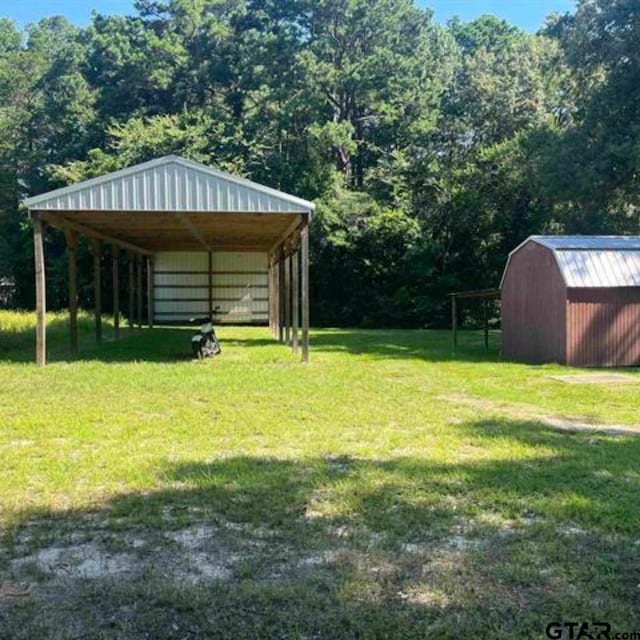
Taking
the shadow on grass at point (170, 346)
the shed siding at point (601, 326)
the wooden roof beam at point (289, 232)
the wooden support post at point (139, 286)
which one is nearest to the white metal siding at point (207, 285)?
the wooden support post at point (139, 286)

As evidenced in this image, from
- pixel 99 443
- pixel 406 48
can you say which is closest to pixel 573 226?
pixel 406 48

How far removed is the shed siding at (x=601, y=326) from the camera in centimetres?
1138

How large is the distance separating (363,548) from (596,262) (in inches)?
390

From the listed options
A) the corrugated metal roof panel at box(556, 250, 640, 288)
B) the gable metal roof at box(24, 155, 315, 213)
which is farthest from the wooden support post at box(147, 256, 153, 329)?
the corrugated metal roof panel at box(556, 250, 640, 288)

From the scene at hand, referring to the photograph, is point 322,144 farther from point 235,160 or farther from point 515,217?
point 515,217

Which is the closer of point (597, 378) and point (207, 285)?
point (597, 378)

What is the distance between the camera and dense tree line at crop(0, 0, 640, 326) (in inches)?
941

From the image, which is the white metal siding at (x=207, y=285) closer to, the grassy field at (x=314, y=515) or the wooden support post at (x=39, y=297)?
the wooden support post at (x=39, y=297)

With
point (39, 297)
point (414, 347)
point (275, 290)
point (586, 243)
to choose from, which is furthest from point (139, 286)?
point (586, 243)

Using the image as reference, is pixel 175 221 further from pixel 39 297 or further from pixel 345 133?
pixel 345 133

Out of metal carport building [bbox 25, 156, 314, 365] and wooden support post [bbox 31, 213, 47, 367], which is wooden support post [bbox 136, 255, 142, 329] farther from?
wooden support post [bbox 31, 213, 47, 367]

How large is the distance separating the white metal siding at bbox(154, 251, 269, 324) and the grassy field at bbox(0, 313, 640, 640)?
1705 cm

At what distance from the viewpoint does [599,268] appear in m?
11.6

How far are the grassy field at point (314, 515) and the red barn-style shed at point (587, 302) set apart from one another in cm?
397
